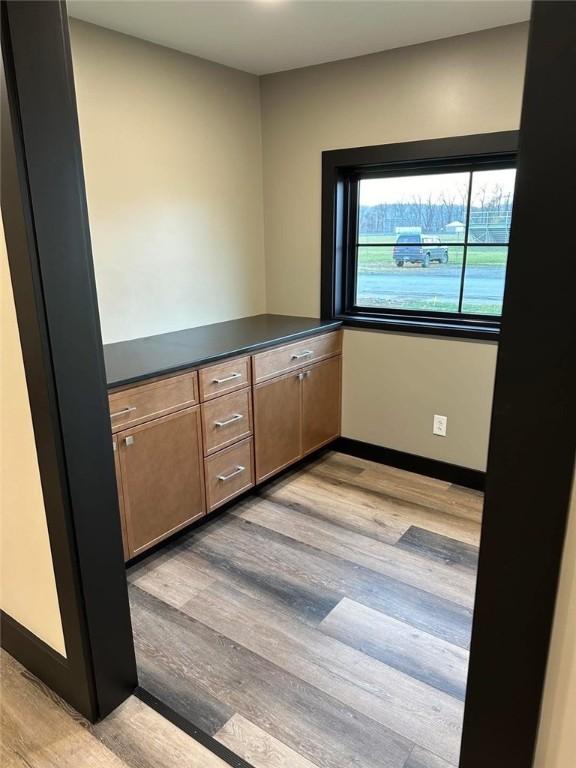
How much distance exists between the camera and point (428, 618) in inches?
79.0

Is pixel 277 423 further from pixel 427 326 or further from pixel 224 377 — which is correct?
pixel 427 326

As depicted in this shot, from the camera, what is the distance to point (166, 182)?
275 cm

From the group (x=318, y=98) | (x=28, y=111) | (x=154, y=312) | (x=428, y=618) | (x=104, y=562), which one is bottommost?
(x=428, y=618)

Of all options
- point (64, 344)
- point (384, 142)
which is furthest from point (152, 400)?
point (384, 142)

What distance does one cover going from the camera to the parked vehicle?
293 centimetres

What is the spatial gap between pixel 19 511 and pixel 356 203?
2508 mm

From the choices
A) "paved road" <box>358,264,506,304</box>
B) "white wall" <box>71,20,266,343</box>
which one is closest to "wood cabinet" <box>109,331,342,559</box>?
"paved road" <box>358,264,506,304</box>

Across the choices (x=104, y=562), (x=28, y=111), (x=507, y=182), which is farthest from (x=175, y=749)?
(x=507, y=182)

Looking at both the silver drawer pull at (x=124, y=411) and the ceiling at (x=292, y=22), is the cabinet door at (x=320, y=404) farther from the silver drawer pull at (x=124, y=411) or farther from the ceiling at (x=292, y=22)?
the ceiling at (x=292, y=22)

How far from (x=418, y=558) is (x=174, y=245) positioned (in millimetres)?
2043

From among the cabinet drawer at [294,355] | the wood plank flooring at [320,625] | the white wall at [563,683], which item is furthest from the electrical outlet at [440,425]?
the white wall at [563,683]

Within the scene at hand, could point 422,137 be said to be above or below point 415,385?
above

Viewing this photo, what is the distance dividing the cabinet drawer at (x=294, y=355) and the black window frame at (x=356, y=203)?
0.60 ft

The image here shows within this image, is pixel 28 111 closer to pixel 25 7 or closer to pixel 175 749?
pixel 25 7
